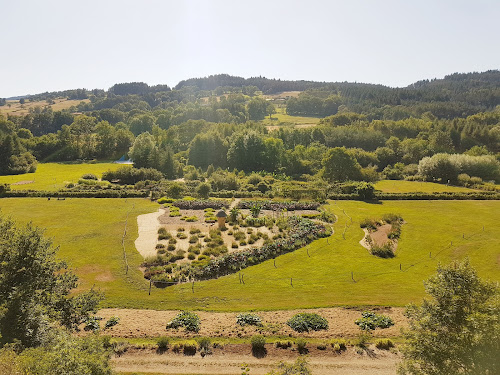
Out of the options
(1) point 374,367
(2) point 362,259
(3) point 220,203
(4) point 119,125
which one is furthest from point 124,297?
(4) point 119,125

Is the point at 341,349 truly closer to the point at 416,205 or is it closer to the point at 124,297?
the point at 124,297

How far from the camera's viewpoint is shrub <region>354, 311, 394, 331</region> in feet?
78.8

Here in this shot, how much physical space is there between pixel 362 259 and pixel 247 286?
1388 centimetres

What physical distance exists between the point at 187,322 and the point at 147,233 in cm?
2164

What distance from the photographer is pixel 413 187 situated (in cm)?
7281

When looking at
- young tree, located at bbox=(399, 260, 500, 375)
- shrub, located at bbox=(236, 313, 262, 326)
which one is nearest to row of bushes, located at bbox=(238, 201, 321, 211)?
shrub, located at bbox=(236, 313, 262, 326)

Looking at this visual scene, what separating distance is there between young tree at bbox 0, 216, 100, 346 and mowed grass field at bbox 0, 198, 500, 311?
590cm

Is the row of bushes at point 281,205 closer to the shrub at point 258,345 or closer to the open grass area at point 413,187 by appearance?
the open grass area at point 413,187

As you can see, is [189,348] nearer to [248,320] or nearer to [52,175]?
[248,320]

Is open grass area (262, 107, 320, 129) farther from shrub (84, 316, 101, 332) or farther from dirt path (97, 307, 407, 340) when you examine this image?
shrub (84, 316, 101, 332)

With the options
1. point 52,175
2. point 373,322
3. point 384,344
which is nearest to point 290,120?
point 52,175

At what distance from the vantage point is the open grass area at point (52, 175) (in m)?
71.4

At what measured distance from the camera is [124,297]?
28.1 m

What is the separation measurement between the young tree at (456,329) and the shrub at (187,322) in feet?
46.1
